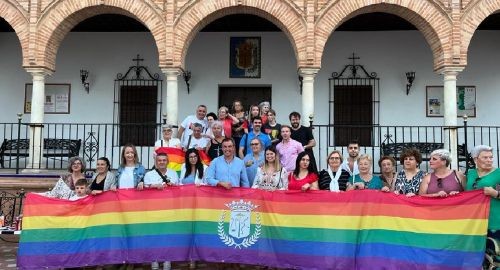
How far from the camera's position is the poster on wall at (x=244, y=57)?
39.9ft

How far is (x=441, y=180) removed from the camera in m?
5.23

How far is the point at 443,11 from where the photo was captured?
9.42m

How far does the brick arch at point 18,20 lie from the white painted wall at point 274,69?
2.69 m

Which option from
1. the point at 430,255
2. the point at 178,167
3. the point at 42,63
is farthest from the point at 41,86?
the point at 430,255

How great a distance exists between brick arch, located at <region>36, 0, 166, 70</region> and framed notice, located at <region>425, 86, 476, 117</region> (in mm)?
6921

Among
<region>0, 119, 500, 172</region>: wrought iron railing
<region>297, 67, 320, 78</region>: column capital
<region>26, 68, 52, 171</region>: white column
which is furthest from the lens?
<region>0, 119, 500, 172</region>: wrought iron railing

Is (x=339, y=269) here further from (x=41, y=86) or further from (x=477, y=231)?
(x=41, y=86)

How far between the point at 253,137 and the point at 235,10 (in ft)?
12.2

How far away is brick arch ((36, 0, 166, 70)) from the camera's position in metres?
9.62

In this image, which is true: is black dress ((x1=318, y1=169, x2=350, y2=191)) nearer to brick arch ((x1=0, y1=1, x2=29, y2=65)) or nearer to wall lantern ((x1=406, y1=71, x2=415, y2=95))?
wall lantern ((x1=406, y1=71, x2=415, y2=95))

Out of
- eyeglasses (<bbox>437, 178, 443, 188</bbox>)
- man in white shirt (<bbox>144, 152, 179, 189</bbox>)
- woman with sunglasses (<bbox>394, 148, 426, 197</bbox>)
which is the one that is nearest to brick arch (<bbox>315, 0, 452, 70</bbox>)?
woman with sunglasses (<bbox>394, 148, 426, 197</bbox>)

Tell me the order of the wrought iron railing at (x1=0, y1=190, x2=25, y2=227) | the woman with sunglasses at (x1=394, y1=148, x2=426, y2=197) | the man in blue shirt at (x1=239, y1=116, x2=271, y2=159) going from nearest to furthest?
the woman with sunglasses at (x1=394, y1=148, x2=426, y2=197), the man in blue shirt at (x1=239, y1=116, x2=271, y2=159), the wrought iron railing at (x1=0, y1=190, x2=25, y2=227)

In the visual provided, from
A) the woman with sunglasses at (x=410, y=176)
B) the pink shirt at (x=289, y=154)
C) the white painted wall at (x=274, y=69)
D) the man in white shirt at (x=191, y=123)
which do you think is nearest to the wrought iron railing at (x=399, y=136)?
the white painted wall at (x=274, y=69)

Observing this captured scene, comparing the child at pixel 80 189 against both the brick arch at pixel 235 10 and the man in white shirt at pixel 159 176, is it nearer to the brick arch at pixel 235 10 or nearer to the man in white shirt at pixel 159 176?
the man in white shirt at pixel 159 176
